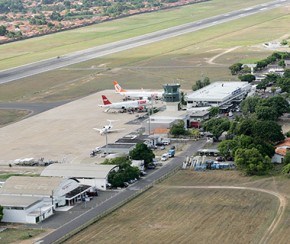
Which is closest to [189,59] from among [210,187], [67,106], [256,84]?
[256,84]

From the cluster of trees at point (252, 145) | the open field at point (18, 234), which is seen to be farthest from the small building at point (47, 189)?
the cluster of trees at point (252, 145)

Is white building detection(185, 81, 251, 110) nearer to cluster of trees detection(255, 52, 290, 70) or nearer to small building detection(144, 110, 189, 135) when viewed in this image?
small building detection(144, 110, 189, 135)

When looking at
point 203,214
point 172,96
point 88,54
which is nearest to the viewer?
point 203,214

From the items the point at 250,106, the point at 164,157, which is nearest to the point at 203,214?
the point at 164,157

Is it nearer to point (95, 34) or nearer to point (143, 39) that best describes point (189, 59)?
point (143, 39)

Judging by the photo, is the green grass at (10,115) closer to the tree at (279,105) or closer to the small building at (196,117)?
the small building at (196,117)

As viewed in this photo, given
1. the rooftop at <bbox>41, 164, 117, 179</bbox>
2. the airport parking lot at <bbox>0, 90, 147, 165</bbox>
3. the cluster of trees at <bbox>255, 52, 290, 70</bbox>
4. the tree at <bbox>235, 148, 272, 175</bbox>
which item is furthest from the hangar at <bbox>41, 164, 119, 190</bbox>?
the cluster of trees at <bbox>255, 52, 290, 70</bbox>

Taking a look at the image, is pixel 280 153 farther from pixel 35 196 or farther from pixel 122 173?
pixel 35 196
